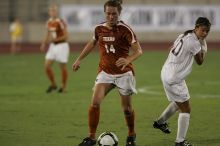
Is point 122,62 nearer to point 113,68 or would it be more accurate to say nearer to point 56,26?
point 113,68

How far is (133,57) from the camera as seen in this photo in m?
10.4

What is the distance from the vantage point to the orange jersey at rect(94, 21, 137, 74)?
34.8 ft

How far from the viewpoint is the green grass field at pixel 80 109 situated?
1146 cm

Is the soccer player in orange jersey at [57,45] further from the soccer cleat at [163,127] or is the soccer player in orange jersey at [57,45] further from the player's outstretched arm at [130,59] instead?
the player's outstretched arm at [130,59]

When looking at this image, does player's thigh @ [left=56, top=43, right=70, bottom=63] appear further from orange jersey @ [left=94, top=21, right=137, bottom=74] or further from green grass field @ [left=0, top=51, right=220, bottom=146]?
orange jersey @ [left=94, top=21, right=137, bottom=74]

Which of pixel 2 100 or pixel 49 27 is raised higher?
pixel 49 27

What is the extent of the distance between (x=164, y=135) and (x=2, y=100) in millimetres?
6158

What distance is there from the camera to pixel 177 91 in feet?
34.8

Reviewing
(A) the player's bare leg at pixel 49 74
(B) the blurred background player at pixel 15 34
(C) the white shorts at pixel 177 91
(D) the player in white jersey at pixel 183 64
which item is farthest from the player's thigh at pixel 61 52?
(B) the blurred background player at pixel 15 34

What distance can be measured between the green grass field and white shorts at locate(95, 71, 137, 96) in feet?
3.07

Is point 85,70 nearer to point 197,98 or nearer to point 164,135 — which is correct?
point 197,98

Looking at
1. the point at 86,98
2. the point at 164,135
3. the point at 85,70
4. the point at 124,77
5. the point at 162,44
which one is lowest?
the point at 162,44

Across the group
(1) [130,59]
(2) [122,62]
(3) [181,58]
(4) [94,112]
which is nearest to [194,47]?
(3) [181,58]

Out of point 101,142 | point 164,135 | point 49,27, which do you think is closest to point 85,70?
point 49,27
